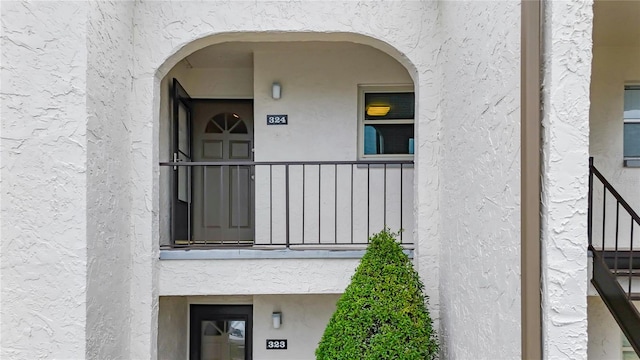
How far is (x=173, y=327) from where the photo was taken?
18.3 feet

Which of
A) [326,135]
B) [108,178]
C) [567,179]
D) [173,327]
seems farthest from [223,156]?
[567,179]

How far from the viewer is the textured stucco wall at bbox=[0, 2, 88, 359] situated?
3211mm

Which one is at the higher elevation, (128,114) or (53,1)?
(53,1)

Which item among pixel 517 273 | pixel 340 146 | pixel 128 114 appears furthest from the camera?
pixel 340 146

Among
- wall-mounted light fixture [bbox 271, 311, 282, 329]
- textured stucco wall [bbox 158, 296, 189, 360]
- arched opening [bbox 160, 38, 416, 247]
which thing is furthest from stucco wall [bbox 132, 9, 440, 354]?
wall-mounted light fixture [bbox 271, 311, 282, 329]

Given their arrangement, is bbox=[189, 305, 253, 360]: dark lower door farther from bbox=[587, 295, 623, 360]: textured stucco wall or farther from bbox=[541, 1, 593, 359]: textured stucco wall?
bbox=[541, 1, 593, 359]: textured stucco wall

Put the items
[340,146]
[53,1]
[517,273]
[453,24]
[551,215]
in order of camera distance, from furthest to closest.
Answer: [340,146], [453,24], [53,1], [517,273], [551,215]

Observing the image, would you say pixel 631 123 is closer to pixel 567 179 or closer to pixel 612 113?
pixel 612 113

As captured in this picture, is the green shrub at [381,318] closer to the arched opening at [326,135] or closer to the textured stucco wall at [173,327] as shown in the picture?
the arched opening at [326,135]

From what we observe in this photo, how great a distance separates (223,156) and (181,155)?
2.80 ft

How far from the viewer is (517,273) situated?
2402 millimetres

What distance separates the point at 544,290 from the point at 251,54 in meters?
4.71

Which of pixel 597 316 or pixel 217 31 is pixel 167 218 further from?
A: pixel 597 316

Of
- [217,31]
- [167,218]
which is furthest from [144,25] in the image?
[167,218]
